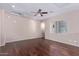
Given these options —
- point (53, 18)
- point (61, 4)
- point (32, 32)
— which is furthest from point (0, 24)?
point (61, 4)

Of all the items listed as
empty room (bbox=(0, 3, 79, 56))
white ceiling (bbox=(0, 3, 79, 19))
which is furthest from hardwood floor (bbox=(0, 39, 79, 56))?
white ceiling (bbox=(0, 3, 79, 19))

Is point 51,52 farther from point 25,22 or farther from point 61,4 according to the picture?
point 61,4

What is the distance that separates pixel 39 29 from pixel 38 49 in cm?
36

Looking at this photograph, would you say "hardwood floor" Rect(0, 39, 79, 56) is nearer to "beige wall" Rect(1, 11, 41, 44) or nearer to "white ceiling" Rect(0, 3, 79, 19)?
"beige wall" Rect(1, 11, 41, 44)

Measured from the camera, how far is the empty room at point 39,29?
212 cm

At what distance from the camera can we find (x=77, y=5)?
6.84 feet

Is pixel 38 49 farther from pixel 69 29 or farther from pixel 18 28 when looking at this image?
pixel 69 29

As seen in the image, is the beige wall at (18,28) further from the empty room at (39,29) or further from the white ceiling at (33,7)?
the white ceiling at (33,7)

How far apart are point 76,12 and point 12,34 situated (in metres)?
1.18

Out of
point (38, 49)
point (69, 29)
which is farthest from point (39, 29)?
point (69, 29)

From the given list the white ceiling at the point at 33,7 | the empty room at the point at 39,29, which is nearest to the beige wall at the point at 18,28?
the empty room at the point at 39,29

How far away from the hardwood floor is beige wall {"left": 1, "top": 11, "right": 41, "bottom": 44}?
9cm

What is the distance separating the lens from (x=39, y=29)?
88.7 inches

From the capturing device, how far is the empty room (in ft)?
6.97
